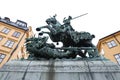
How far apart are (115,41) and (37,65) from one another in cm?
2358

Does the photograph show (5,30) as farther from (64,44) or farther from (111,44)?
(64,44)

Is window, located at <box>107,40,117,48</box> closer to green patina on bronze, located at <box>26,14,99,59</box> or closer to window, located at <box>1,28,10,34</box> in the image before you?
window, located at <box>1,28,10,34</box>

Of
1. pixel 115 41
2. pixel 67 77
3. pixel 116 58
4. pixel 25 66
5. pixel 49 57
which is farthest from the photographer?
pixel 115 41

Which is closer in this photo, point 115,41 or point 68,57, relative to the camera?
point 68,57

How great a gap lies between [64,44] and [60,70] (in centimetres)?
260

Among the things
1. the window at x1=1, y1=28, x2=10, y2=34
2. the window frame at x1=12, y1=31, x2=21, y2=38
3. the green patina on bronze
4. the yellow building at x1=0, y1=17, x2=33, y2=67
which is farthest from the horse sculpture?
the window at x1=1, y1=28, x2=10, y2=34

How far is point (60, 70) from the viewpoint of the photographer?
5910 millimetres

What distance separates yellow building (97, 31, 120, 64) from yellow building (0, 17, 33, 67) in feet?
45.0

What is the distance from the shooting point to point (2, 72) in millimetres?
5738

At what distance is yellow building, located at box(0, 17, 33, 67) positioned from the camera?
26.9 metres

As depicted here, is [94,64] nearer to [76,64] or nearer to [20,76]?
[76,64]

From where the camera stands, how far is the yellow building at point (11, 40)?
88.1ft

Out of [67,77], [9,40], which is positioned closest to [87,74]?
[67,77]

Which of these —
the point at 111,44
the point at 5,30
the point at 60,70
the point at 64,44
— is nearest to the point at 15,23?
the point at 5,30
